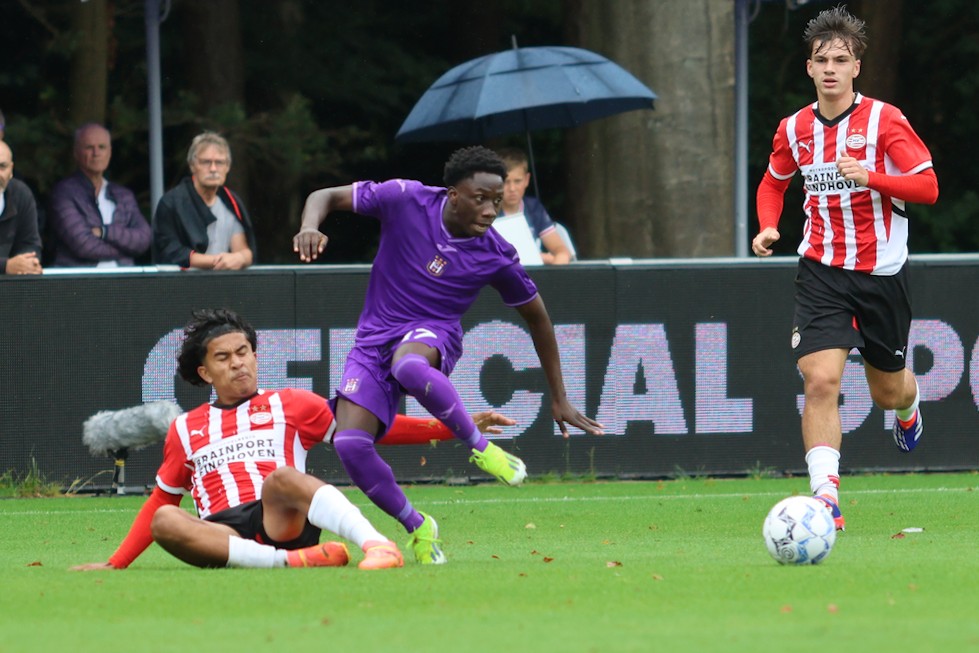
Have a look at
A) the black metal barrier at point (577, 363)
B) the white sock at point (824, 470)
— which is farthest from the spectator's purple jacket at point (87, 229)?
the white sock at point (824, 470)

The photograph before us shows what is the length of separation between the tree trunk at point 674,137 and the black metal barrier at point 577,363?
302 centimetres

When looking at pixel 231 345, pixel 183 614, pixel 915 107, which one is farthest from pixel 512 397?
pixel 915 107

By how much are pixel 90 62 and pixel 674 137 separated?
6.01m

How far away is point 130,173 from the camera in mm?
18391

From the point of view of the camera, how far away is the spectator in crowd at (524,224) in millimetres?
11953

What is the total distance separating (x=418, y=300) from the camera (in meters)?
7.93

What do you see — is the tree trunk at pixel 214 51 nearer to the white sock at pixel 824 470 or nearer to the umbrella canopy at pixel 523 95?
the umbrella canopy at pixel 523 95

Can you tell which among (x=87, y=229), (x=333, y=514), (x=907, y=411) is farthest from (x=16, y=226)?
(x=907, y=411)

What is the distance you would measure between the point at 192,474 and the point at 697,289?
5387 mm

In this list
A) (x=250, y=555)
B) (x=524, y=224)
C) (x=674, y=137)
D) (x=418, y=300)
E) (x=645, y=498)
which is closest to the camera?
(x=250, y=555)

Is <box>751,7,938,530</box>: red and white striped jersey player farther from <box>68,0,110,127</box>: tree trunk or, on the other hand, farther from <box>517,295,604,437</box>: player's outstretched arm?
<box>68,0,110,127</box>: tree trunk

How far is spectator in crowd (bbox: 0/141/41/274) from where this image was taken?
11.5 metres

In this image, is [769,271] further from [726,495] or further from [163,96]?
[163,96]

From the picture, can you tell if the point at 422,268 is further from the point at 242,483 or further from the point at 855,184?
the point at 855,184
